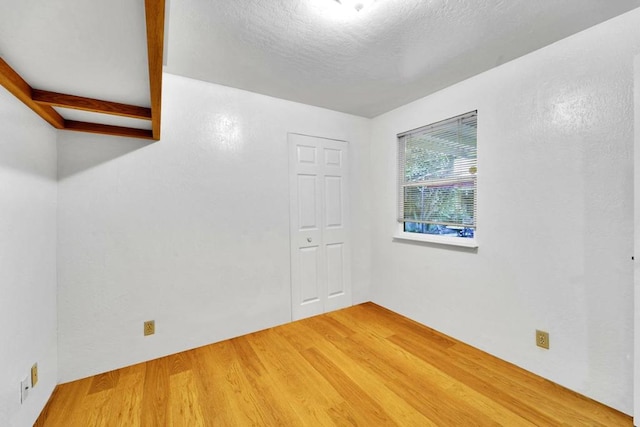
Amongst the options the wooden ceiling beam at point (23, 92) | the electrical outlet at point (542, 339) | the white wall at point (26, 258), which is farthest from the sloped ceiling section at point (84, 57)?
the electrical outlet at point (542, 339)

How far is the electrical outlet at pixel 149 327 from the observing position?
81.8 inches

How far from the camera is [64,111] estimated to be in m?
1.62

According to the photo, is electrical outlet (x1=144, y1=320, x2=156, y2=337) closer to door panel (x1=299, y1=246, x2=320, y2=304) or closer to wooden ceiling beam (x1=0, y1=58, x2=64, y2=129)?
door panel (x1=299, y1=246, x2=320, y2=304)

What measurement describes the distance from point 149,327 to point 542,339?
2.87 m

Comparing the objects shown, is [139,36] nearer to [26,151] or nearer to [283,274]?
[26,151]

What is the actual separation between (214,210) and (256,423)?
1571mm

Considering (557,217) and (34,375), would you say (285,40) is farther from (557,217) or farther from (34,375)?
(34,375)

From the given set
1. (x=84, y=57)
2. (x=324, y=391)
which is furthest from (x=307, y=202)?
(x=84, y=57)

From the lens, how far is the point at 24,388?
4.52 feet

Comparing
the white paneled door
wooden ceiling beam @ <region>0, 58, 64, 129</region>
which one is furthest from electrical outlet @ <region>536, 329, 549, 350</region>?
wooden ceiling beam @ <region>0, 58, 64, 129</region>

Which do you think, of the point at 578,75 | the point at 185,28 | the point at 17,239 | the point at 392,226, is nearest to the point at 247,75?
the point at 185,28

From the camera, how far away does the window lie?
235 cm

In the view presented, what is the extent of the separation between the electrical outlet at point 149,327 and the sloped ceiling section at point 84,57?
4.83 feet

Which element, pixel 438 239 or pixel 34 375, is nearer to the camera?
pixel 34 375
